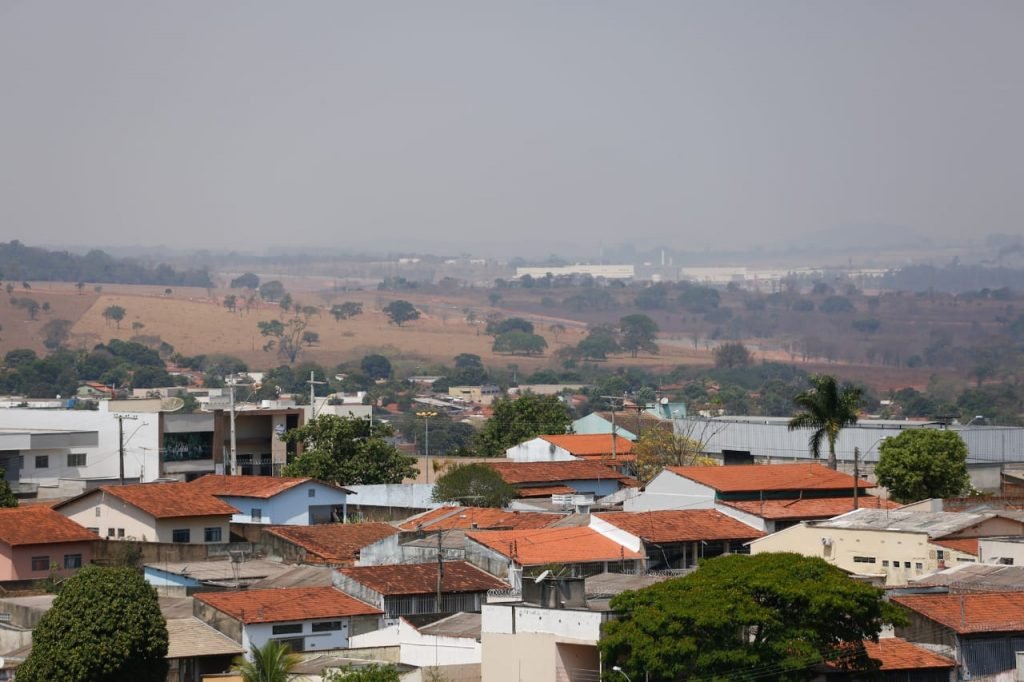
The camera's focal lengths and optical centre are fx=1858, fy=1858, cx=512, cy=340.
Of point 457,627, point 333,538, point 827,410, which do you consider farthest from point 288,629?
point 827,410

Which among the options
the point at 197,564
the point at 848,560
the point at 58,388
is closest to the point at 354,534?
the point at 197,564

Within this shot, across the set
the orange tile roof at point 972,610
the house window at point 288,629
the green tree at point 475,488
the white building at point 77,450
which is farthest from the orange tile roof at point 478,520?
the orange tile roof at point 972,610

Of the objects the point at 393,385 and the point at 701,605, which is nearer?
the point at 701,605

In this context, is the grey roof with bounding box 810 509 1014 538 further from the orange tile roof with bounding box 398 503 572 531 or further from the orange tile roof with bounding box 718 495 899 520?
the orange tile roof with bounding box 398 503 572 531

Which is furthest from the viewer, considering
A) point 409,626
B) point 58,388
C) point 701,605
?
point 58,388

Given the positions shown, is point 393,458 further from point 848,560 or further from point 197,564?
point 848,560

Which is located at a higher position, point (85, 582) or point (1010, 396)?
point (85, 582)

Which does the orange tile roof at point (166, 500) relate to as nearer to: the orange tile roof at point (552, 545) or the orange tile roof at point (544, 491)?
the orange tile roof at point (552, 545)
